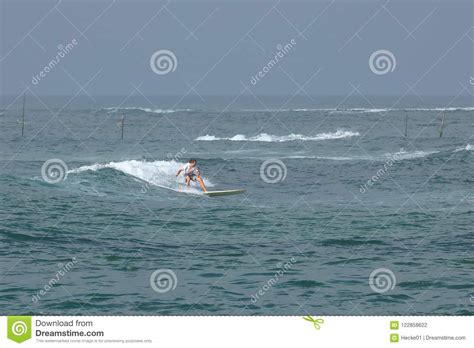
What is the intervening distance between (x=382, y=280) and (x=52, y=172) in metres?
26.5

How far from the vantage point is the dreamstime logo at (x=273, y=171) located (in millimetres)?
38344

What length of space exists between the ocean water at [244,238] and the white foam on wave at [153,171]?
0.13 m

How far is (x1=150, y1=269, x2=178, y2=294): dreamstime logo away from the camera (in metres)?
16.5

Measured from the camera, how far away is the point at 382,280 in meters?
17.4

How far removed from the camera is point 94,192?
32.2 metres

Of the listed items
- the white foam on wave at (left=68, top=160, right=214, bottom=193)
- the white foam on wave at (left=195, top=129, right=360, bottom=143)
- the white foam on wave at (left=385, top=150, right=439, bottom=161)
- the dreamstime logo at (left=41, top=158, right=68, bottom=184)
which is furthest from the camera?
the white foam on wave at (left=195, top=129, right=360, bottom=143)

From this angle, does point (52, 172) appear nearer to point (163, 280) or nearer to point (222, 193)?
point (222, 193)

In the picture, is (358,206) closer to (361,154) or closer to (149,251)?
(149,251)
